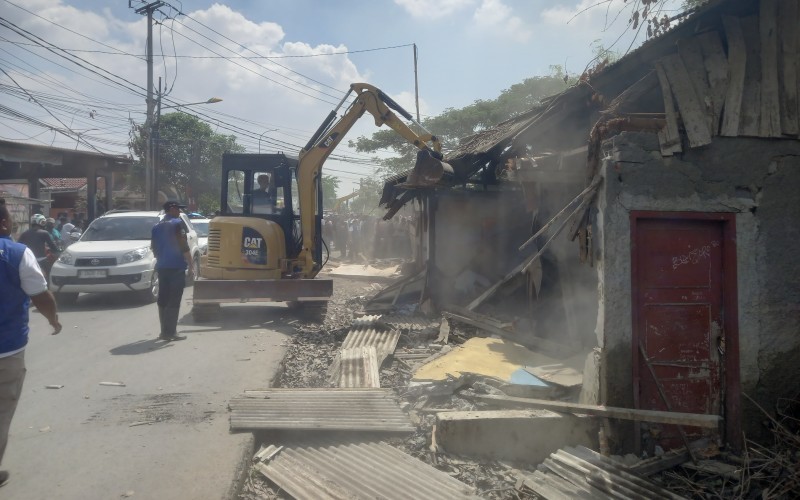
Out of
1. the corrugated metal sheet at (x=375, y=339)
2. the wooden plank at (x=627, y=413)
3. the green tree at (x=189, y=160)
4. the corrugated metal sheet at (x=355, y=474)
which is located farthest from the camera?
the green tree at (x=189, y=160)

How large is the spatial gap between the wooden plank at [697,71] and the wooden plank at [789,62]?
2.07 ft

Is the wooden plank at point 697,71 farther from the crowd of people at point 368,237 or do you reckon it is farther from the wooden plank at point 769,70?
the crowd of people at point 368,237

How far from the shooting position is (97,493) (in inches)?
142

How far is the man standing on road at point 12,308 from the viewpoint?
150 inches

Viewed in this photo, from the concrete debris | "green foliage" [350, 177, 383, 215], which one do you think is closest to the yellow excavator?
the concrete debris

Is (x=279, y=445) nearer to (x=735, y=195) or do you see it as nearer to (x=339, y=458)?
(x=339, y=458)

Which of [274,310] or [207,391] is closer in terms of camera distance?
[207,391]

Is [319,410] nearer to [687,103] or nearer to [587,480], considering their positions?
[587,480]

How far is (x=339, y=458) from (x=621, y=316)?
2690 millimetres

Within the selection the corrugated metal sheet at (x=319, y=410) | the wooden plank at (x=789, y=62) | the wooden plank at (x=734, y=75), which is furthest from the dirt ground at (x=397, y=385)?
the wooden plank at (x=789, y=62)

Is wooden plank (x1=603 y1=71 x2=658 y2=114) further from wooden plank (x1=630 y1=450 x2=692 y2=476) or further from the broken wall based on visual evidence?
the broken wall

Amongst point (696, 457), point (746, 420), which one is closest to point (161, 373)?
point (696, 457)

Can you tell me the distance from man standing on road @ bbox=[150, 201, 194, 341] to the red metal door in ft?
20.2

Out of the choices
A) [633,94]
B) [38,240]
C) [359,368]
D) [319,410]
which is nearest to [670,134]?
[633,94]
